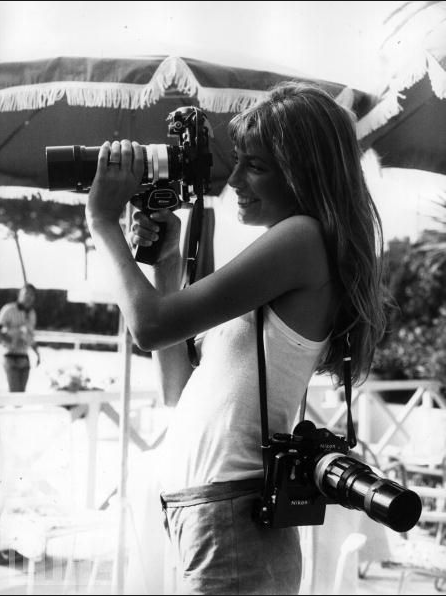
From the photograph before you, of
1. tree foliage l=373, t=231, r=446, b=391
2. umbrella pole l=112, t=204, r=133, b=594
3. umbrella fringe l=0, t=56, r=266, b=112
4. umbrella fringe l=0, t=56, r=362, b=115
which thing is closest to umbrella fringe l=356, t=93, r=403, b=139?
umbrella fringe l=0, t=56, r=362, b=115

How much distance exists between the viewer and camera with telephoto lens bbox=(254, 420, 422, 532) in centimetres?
79

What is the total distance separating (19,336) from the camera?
6.20 feet

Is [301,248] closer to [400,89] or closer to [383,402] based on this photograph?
[400,89]

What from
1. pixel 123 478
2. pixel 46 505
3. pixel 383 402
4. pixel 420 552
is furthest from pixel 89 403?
pixel 383 402

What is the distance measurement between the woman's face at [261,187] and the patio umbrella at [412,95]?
86cm

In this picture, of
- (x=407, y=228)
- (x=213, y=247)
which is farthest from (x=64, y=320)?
(x=407, y=228)

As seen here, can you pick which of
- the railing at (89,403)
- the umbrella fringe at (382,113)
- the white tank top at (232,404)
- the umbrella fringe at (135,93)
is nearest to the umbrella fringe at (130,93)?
the umbrella fringe at (135,93)

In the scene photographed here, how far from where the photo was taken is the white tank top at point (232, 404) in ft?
2.75

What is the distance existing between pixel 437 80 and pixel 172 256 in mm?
932

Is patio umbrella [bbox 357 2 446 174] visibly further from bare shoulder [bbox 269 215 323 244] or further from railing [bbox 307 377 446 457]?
railing [bbox 307 377 446 457]

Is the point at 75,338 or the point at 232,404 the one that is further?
the point at 75,338

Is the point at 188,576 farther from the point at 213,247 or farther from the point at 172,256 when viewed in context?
the point at 213,247

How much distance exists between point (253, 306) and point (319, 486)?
0.23 metres

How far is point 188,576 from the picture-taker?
846 mm
